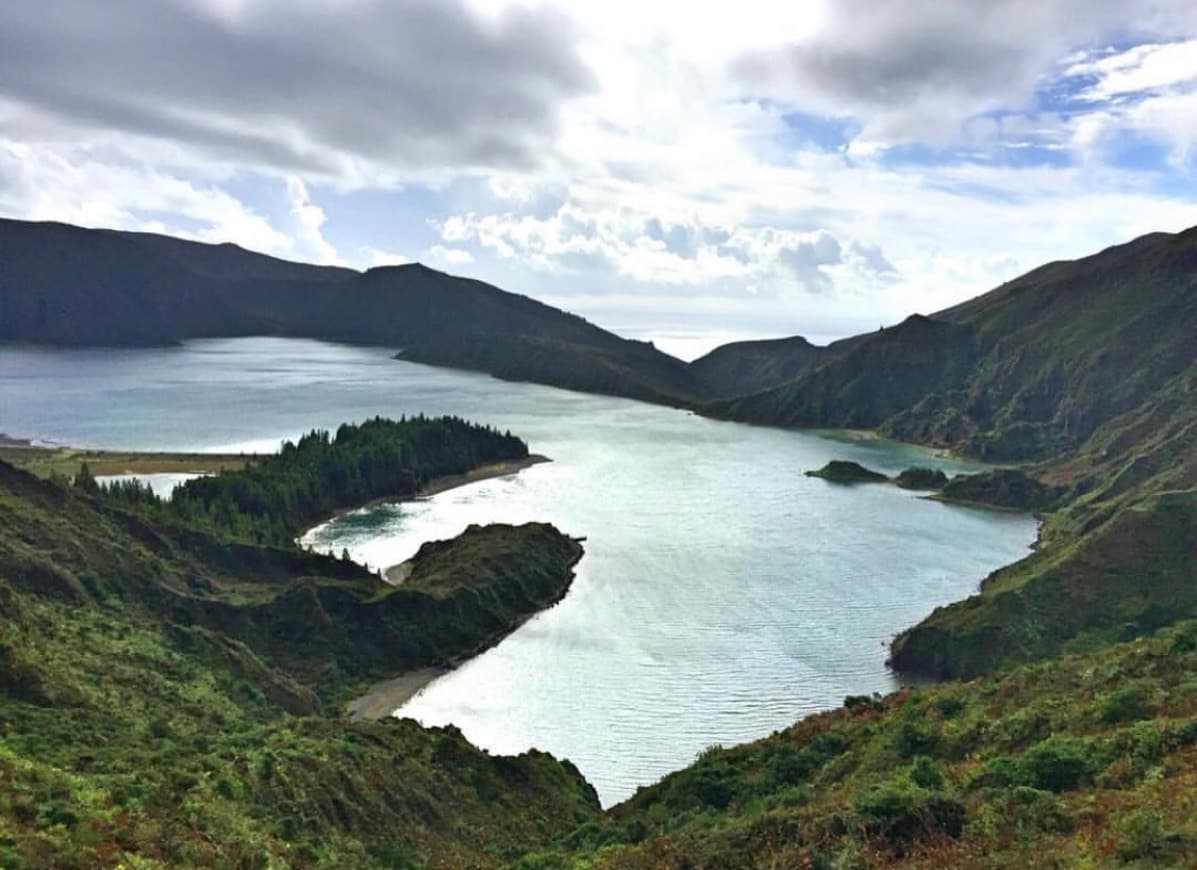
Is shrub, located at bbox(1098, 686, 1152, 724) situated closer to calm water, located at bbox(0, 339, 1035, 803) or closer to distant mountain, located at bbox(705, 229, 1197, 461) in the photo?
calm water, located at bbox(0, 339, 1035, 803)

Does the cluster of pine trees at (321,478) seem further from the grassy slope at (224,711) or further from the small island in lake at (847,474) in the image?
the small island in lake at (847,474)

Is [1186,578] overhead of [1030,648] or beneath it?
overhead

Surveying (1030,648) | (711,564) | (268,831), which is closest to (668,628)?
(711,564)

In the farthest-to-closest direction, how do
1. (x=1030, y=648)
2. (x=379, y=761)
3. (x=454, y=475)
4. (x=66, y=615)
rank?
(x=454, y=475), (x=1030, y=648), (x=66, y=615), (x=379, y=761)

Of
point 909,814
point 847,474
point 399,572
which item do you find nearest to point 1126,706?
point 909,814

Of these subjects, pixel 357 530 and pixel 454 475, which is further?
pixel 454 475

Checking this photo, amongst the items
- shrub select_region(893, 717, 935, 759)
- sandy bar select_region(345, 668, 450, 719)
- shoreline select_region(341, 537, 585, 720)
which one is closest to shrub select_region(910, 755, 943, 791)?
shrub select_region(893, 717, 935, 759)

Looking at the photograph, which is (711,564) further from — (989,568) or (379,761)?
(379,761)

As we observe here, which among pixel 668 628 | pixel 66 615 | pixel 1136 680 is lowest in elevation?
pixel 668 628
